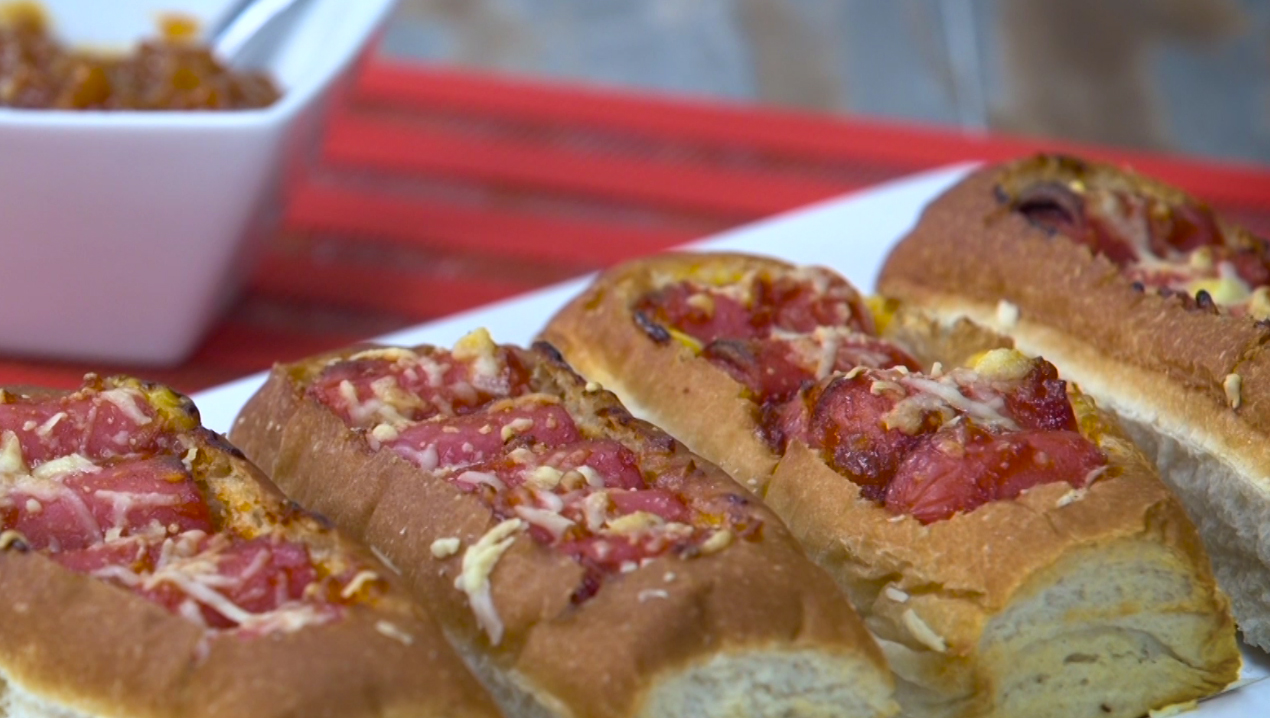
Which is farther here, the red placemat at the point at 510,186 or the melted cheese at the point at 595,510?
the red placemat at the point at 510,186

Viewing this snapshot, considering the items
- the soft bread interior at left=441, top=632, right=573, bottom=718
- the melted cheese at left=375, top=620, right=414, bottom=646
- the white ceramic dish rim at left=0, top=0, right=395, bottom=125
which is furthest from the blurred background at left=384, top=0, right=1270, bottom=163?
the melted cheese at left=375, top=620, right=414, bottom=646

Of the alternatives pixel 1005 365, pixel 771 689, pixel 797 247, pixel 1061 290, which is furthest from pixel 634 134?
pixel 771 689

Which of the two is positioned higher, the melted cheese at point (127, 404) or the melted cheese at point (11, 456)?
the melted cheese at point (127, 404)

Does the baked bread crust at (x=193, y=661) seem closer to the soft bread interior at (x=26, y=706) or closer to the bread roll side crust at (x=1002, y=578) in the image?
the soft bread interior at (x=26, y=706)

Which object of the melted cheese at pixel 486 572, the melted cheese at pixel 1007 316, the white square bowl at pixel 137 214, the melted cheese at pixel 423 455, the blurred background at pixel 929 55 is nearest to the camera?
the melted cheese at pixel 486 572

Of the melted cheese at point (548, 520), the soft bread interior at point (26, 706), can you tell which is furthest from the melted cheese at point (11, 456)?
the melted cheese at point (548, 520)

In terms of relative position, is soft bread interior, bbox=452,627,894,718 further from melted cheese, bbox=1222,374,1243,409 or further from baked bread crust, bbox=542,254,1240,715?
melted cheese, bbox=1222,374,1243,409

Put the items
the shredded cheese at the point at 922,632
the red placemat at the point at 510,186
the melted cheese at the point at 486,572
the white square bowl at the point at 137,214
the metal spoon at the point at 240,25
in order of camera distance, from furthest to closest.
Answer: the metal spoon at the point at 240,25 < the red placemat at the point at 510,186 < the white square bowl at the point at 137,214 < the shredded cheese at the point at 922,632 < the melted cheese at the point at 486,572

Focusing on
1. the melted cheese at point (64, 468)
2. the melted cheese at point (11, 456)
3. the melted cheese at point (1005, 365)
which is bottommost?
the melted cheese at point (11, 456)
